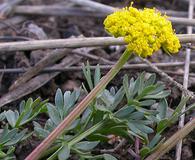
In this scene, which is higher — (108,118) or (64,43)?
(64,43)

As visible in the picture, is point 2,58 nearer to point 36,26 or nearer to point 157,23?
point 36,26

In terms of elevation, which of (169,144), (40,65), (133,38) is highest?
(133,38)

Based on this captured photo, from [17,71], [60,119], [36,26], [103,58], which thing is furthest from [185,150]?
[36,26]

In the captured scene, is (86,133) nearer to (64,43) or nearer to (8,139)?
(8,139)

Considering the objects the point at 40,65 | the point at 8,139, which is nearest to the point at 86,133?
the point at 8,139

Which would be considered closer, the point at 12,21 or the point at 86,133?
the point at 86,133

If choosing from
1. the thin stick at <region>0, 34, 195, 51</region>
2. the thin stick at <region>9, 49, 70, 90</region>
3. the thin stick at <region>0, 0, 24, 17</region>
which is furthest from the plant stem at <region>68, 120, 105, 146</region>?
the thin stick at <region>0, 0, 24, 17</region>

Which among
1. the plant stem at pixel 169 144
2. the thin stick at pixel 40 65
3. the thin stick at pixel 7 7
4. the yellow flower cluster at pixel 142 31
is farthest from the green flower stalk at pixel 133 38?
the thin stick at pixel 7 7
